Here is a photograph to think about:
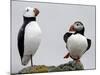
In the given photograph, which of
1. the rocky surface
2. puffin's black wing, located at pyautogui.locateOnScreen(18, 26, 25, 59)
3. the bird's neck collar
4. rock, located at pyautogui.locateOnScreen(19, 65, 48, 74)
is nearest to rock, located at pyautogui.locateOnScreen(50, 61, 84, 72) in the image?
the rocky surface

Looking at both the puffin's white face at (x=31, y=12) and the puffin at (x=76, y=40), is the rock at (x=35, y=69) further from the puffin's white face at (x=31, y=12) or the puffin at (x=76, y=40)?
the puffin's white face at (x=31, y=12)

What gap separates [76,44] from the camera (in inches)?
90.0

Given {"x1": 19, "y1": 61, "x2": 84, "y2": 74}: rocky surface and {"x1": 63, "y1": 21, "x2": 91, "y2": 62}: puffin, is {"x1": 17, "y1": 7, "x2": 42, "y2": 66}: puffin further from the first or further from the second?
{"x1": 63, "y1": 21, "x2": 91, "y2": 62}: puffin

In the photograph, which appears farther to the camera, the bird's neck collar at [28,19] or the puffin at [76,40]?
the puffin at [76,40]

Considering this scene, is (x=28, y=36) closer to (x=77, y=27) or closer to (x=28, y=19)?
(x=28, y=19)

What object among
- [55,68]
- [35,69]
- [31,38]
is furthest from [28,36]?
[55,68]

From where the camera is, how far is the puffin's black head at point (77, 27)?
229 cm

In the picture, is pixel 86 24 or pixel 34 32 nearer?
pixel 34 32

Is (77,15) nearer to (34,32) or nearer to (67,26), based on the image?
(67,26)

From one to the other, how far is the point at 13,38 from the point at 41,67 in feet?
1.40

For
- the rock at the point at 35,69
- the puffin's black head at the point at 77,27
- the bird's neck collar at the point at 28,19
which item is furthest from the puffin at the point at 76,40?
the bird's neck collar at the point at 28,19
